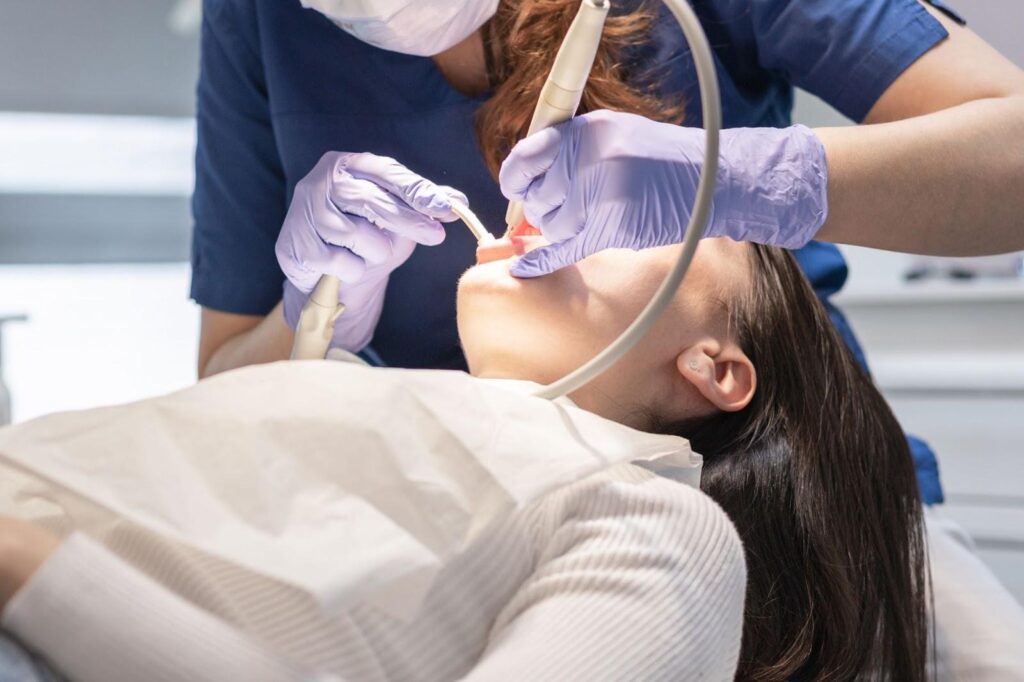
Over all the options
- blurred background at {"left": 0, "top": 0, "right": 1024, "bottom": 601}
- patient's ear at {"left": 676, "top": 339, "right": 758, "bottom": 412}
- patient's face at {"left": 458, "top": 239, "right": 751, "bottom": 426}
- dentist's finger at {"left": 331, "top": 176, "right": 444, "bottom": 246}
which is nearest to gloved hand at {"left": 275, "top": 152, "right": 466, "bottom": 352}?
dentist's finger at {"left": 331, "top": 176, "right": 444, "bottom": 246}

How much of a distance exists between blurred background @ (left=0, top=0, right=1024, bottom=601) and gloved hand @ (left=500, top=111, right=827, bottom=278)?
58.2 inches

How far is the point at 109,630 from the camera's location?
71 cm

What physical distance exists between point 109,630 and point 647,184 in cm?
65

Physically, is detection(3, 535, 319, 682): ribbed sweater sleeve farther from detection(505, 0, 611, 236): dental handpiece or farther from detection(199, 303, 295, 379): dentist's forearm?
detection(199, 303, 295, 379): dentist's forearm

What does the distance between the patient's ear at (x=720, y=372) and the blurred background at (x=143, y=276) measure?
1.42 meters

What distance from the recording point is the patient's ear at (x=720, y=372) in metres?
1.22

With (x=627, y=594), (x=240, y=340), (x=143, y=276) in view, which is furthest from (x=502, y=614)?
(x=143, y=276)

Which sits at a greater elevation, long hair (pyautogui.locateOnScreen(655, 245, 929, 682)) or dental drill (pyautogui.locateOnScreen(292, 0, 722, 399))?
dental drill (pyautogui.locateOnScreen(292, 0, 722, 399))

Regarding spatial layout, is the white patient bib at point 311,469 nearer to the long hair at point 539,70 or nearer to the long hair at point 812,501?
the long hair at point 812,501

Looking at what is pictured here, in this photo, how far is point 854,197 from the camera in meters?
1.16

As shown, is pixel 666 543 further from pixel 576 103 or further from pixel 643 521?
pixel 576 103

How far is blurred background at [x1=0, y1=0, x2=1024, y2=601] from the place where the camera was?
2441 millimetres

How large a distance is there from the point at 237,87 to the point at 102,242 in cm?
162

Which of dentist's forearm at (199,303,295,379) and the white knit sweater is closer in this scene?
the white knit sweater
